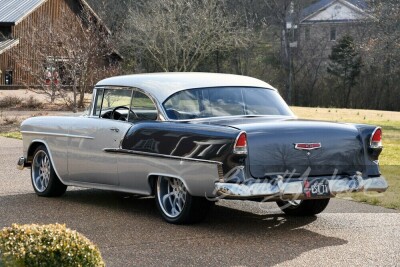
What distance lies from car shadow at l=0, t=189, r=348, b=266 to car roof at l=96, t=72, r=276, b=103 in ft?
4.42

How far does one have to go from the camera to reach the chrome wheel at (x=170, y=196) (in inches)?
350

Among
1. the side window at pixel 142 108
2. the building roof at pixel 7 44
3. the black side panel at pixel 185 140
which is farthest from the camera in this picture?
the building roof at pixel 7 44

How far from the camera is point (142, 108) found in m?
9.64

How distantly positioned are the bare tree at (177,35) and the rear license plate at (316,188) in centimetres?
3585

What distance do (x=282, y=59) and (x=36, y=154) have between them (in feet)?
185

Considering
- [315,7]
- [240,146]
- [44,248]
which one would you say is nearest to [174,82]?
[240,146]

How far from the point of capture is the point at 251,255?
749 centimetres

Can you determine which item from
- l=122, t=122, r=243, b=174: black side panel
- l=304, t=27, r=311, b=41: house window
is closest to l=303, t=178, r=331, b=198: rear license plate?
l=122, t=122, r=243, b=174: black side panel

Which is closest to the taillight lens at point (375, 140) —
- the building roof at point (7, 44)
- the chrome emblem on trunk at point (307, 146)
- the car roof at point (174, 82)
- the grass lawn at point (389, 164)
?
the chrome emblem on trunk at point (307, 146)

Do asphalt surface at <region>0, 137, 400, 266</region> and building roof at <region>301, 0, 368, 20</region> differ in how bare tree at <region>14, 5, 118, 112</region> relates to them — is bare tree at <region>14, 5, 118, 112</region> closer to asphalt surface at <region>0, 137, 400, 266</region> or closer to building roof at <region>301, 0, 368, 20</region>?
asphalt surface at <region>0, 137, 400, 266</region>

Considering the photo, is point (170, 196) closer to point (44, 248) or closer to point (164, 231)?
point (164, 231)

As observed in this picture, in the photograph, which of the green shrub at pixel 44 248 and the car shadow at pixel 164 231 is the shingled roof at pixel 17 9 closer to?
the car shadow at pixel 164 231

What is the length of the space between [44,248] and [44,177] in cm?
620

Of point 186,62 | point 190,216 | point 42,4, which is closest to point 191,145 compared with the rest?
point 190,216
